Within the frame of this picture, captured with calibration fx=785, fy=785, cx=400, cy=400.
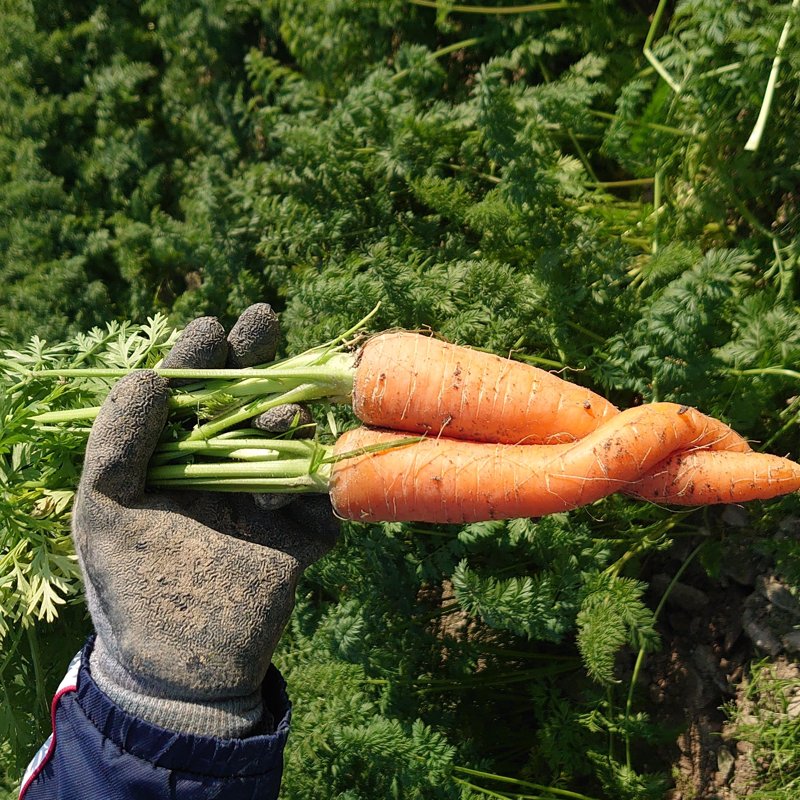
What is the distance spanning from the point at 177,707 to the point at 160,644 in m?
0.17

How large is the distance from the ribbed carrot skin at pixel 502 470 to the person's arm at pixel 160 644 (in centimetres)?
33

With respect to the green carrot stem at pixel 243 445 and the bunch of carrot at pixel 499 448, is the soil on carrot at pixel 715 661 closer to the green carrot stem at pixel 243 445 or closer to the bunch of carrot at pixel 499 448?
the bunch of carrot at pixel 499 448

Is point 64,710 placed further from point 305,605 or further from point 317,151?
point 317,151

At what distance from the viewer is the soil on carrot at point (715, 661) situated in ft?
9.59

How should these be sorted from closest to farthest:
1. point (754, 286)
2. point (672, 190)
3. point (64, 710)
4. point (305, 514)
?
1. point (64, 710)
2. point (305, 514)
3. point (754, 286)
4. point (672, 190)

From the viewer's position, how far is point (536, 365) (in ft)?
10.3

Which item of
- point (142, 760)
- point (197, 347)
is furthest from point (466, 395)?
point (142, 760)

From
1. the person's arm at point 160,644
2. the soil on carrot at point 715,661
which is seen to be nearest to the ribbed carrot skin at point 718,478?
the soil on carrot at point 715,661

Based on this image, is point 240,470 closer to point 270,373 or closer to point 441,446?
point 270,373

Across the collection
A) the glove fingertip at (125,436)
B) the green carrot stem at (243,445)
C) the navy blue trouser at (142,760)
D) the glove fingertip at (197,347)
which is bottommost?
the navy blue trouser at (142,760)

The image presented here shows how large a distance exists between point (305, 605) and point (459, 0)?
2878 millimetres

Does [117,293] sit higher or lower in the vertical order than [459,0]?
lower

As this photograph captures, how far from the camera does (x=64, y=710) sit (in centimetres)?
215

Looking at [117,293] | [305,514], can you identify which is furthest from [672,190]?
[117,293]
